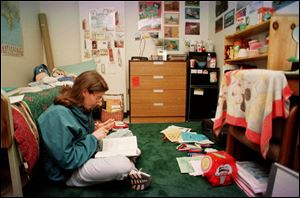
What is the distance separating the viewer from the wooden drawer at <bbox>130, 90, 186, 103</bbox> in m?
2.64

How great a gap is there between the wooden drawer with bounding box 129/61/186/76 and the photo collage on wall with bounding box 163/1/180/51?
0.45 m

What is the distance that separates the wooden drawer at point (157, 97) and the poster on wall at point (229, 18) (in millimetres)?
990

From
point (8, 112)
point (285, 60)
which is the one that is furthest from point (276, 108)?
point (8, 112)

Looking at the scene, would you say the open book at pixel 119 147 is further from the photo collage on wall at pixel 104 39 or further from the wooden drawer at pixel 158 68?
the photo collage on wall at pixel 104 39

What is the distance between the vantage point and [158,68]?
261 centimetres

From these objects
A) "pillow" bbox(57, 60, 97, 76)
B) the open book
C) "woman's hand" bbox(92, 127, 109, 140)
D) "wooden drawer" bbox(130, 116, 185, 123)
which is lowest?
"wooden drawer" bbox(130, 116, 185, 123)

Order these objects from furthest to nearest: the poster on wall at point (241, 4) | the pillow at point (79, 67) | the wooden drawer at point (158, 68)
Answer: the pillow at point (79, 67), the wooden drawer at point (158, 68), the poster on wall at point (241, 4)

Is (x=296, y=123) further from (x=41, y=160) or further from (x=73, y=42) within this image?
(x=73, y=42)

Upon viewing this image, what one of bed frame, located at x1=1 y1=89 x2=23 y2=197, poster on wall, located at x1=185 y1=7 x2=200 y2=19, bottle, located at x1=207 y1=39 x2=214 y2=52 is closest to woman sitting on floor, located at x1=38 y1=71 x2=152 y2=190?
bed frame, located at x1=1 y1=89 x2=23 y2=197

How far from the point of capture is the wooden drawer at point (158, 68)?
8.45 ft

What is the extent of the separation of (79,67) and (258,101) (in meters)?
2.54

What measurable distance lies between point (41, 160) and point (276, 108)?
4.26 ft

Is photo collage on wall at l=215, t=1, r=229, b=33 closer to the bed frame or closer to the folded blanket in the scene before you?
the folded blanket

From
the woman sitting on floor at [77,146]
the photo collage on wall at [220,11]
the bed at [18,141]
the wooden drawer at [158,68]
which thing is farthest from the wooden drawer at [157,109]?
the bed at [18,141]
